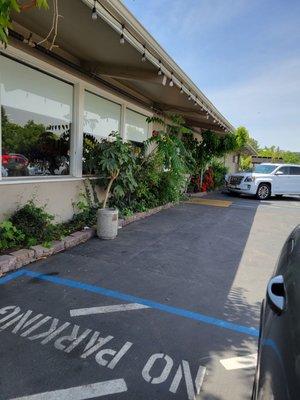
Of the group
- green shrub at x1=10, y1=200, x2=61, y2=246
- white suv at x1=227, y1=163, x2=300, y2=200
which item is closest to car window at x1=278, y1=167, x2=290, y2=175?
white suv at x1=227, y1=163, x2=300, y2=200

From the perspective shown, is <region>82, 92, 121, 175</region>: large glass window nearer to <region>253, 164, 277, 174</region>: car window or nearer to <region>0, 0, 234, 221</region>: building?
<region>0, 0, 234, 221</region>: building

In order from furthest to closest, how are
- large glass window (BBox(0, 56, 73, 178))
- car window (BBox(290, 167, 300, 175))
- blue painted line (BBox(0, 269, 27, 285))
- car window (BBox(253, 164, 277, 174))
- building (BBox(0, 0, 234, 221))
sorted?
1. car window (BBox(290, 167, 300, 175))
2. car window (BBox(253, 164, 277, 174))
3. large glass window (BBox(0, 56, 73, 178))
4. building (BBox(0, 0, 234, 221))
5. blue painted line (BBox(0, 269, 27, 285))

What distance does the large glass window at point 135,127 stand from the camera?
860 cm

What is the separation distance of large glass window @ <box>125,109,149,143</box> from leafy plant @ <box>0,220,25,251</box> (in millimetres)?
4744

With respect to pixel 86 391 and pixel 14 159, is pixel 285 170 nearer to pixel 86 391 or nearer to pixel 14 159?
pixel 14 159

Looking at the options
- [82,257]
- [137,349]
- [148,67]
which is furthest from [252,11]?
[137,349]

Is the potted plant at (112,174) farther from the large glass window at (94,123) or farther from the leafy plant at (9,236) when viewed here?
the leafy plant at (9,236)

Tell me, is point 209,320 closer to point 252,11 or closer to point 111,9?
point 111,9

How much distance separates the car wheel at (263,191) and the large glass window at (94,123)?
8622 millimetres

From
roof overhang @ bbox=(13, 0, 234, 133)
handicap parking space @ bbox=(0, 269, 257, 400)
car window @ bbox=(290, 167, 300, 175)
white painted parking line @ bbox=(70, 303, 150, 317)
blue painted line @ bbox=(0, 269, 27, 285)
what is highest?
roof overhang @ bbox=(13, 0, 234, 133)

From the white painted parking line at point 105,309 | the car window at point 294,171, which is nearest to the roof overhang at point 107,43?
the white painted parking line at point 105,309

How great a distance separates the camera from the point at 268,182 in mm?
14266

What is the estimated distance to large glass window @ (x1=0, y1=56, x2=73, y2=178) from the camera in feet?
15.9

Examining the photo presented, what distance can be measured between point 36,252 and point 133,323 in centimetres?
208
